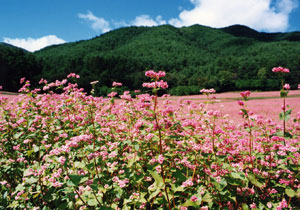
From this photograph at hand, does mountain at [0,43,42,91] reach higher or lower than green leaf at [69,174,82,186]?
higher

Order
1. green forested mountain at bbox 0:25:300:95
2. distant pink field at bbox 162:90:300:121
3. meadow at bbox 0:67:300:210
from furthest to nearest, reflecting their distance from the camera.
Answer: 1. green forested mountain at bbox 0:25:300:95
2. distant pink field at bbox 162:90:300:121
3. meadow at bbox 0:67:300:210

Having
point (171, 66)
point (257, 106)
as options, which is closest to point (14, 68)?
point (257, 106)

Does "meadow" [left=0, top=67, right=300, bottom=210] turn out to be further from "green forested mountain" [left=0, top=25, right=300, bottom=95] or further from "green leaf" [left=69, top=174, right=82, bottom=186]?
"green forested mountain" [left=0, top=25, right=300, bottom=95]

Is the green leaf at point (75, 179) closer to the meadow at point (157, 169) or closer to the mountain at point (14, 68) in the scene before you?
the meadow at point (157, 169)

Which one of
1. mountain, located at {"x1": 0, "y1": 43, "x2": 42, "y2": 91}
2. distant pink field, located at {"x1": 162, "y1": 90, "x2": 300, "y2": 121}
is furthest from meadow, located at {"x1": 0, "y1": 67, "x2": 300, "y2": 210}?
mountain, located at {"x1": 0, "y1": 43, "x2": 42, "y2": 91}

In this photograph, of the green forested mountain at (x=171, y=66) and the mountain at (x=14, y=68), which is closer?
the mountain at (x=14, y=68)

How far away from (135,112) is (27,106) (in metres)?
3.07

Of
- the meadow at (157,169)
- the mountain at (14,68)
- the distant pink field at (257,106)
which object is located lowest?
the distant pink field at (257,106)

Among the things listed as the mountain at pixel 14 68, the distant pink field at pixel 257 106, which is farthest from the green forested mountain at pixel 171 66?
the distant pink field at pixel 257 106

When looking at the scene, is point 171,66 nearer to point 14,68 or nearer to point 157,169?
point 14,68

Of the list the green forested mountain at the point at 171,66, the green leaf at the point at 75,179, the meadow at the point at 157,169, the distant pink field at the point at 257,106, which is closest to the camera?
the green leaf at the point at 75,179

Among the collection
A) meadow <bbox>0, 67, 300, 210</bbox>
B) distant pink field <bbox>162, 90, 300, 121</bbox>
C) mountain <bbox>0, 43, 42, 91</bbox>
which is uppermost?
mountain <bbox>0, 43, 42, 91</bbox>

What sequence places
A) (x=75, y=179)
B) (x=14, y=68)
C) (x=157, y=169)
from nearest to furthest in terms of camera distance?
(x=75, y=179) < (x=157, y=169) < (x=14, y=68)

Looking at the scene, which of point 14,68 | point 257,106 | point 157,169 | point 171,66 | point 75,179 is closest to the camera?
point 75,179
